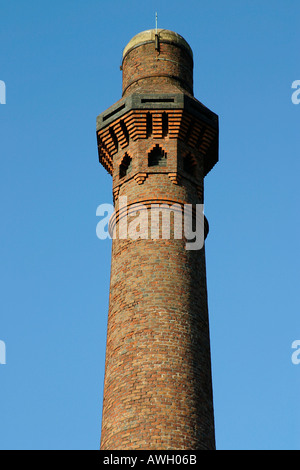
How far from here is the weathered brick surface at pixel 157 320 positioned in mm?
19469

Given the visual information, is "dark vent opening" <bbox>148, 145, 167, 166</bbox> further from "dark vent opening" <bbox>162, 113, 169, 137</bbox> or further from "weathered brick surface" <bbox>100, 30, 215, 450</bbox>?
"dark vent opening" <bbox>162, 113, 169, 137</bbox>

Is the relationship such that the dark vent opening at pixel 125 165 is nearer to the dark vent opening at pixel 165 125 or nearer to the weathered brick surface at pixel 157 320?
the weathered brick surface at pixel 157 320

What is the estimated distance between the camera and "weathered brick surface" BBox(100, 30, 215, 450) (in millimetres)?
19469

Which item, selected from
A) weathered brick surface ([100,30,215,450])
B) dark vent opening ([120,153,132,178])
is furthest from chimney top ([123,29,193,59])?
dark vent opening ([120,153,132,178])

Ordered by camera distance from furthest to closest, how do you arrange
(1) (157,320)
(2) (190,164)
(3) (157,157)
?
1. (2) (190,164)
2. (3) (157,157)
3. (1) (157,320)

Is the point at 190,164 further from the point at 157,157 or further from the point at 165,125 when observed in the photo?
the point at 165,125

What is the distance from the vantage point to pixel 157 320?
2073cm

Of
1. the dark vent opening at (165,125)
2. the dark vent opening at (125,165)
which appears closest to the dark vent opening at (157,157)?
the dark vent opening at (165,125)

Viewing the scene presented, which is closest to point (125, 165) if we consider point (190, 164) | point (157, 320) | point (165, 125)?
point (165, 125)

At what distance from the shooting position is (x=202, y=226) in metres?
23.2

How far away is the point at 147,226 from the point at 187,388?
418cm

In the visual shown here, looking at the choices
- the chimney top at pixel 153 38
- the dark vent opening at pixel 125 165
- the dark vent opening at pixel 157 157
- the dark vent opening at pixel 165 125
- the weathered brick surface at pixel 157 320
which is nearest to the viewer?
the weathered brick surface at pixel 157 320

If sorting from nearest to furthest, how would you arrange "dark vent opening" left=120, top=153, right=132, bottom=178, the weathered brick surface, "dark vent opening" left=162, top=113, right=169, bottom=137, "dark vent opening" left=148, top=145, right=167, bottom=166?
1. the weathered brick surface
2. "dark vent opening" left=148, top=145, right=167, bottom=166
3. "dark vent opening" left=162, top=113, right=169, bottom=137
4. "dark vent opening" left=120, top=153, right=132, bottom=178
